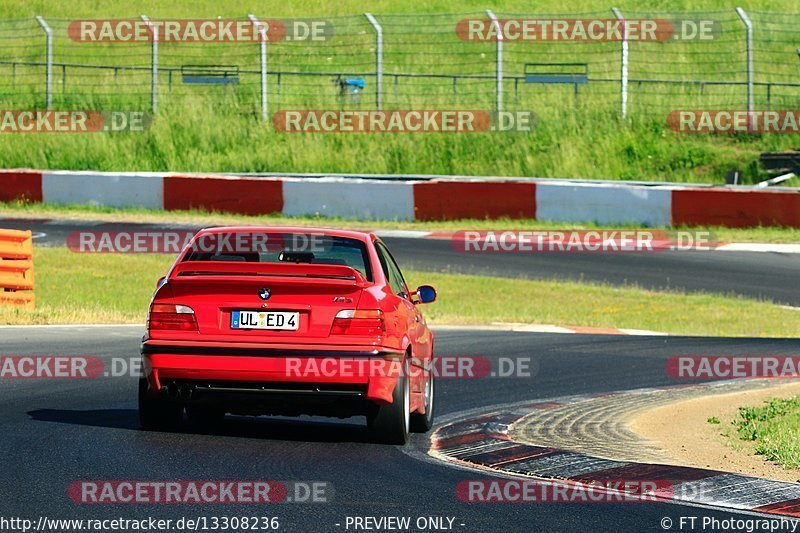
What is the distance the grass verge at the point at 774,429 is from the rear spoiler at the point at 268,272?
2.60 meters

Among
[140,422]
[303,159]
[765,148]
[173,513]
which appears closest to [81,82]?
[303,159]

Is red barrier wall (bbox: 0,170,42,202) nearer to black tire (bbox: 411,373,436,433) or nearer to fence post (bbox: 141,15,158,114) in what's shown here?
fence post (bbox: 141,15,158,114)

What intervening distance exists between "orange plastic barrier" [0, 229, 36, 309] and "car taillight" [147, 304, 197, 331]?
984cm

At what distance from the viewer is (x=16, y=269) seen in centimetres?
1872

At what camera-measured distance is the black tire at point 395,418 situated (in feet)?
30.3

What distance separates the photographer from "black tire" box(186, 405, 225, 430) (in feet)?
33.1

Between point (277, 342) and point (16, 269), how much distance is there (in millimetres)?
10491

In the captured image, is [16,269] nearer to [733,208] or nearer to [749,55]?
[733,208]

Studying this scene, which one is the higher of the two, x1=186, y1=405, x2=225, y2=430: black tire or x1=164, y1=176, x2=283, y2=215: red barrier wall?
x1=164, y1=176, x2=283, y2=215: red barrier wall

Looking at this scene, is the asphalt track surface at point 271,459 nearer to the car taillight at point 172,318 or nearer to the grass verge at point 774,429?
the car taillight at point 172,318

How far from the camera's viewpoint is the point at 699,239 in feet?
83.7

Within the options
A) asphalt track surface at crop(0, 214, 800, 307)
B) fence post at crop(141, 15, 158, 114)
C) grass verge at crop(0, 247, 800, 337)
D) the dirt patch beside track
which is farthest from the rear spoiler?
fence post at crop(141, 15, 158, 114)

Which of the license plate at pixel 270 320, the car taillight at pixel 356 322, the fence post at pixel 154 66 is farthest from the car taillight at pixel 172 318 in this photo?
the fence post at pixel 154 66

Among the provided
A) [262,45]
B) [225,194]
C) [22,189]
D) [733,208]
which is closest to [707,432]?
[733,208]
